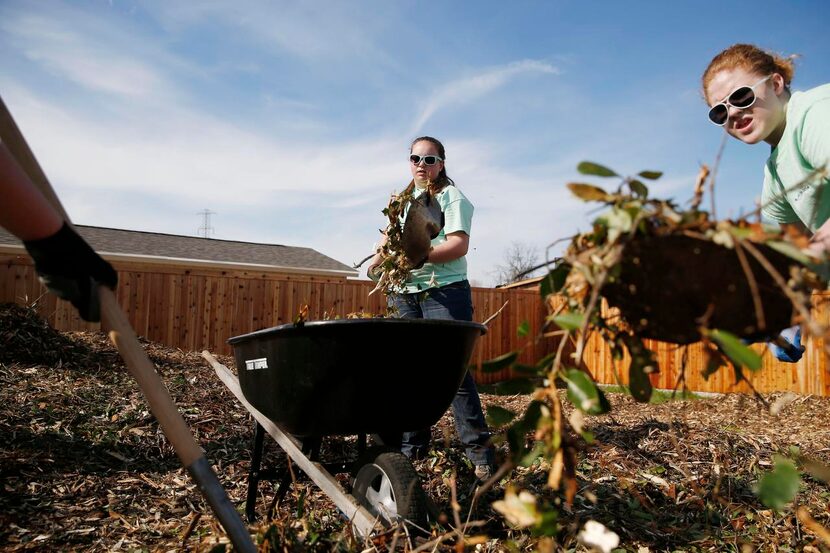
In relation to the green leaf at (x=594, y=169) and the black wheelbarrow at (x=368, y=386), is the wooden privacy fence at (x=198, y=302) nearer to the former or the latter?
the black wheelbarrow at (x=368, y=386)

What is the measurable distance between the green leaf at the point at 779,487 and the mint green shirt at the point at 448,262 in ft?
7.33

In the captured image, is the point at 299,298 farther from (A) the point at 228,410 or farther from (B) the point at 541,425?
(B) the point at 541,425

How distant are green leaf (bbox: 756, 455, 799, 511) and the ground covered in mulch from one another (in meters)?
0.25

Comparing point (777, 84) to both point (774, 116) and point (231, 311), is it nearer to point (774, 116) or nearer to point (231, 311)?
point (774, 116)

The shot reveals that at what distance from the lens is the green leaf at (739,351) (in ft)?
2.72

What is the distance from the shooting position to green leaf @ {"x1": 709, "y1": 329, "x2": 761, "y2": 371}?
829 mm

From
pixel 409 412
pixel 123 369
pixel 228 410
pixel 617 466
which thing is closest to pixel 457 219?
pixel 409 412

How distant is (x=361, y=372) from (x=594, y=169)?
117 cm

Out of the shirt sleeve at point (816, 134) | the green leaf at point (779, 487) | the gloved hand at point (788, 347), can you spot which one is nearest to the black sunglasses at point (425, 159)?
the shirt sleeve at point (816, 134)

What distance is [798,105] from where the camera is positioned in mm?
1791

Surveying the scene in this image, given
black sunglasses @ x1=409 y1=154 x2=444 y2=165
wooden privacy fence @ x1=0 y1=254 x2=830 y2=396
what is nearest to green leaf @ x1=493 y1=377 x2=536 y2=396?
black sunglasses @ x1=409 y1=154 x2=444 y2=165

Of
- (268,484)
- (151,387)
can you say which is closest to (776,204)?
(151,387)

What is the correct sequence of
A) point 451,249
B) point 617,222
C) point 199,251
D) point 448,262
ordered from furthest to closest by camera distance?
point 199,251 → point 448,262 → point 451,249 → point 617,222

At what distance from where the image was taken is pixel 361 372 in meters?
1.92
